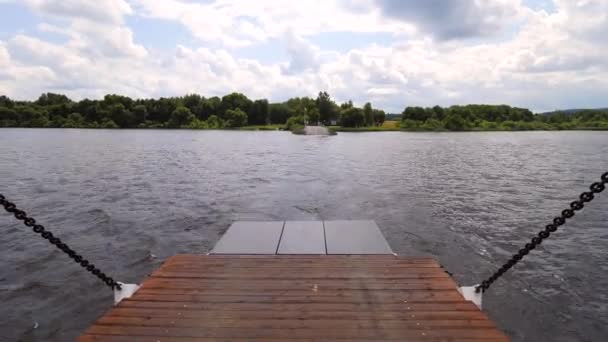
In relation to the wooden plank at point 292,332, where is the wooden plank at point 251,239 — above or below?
below

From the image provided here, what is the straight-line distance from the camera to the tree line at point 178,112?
124 metres

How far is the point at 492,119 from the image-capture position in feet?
544

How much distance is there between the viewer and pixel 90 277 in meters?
8.88

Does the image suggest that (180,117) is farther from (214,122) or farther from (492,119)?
(492,119)

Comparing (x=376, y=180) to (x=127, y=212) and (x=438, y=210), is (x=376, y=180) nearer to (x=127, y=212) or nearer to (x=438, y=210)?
(x=438, y=210)

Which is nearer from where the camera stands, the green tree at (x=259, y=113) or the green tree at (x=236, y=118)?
the green tree at (x=236, y=118)

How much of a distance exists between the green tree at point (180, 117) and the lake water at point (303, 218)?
11549 cm

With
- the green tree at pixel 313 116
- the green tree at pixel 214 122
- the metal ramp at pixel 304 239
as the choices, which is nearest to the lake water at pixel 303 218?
the metal ramp at pixel 304 239

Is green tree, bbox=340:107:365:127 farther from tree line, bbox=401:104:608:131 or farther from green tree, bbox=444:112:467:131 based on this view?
green tree, bbox=444:112:467:131

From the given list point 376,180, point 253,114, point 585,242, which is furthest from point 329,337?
point 253,114

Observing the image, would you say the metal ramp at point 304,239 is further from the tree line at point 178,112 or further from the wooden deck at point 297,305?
the tree line at point 178,112

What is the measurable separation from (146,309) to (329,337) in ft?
7.67

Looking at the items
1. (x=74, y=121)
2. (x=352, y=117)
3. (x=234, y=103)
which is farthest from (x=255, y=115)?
(x=74, y=121)

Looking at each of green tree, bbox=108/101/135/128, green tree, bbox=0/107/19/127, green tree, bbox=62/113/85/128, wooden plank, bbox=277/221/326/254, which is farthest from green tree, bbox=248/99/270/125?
wooden plank, bbox=277/221/326/254
